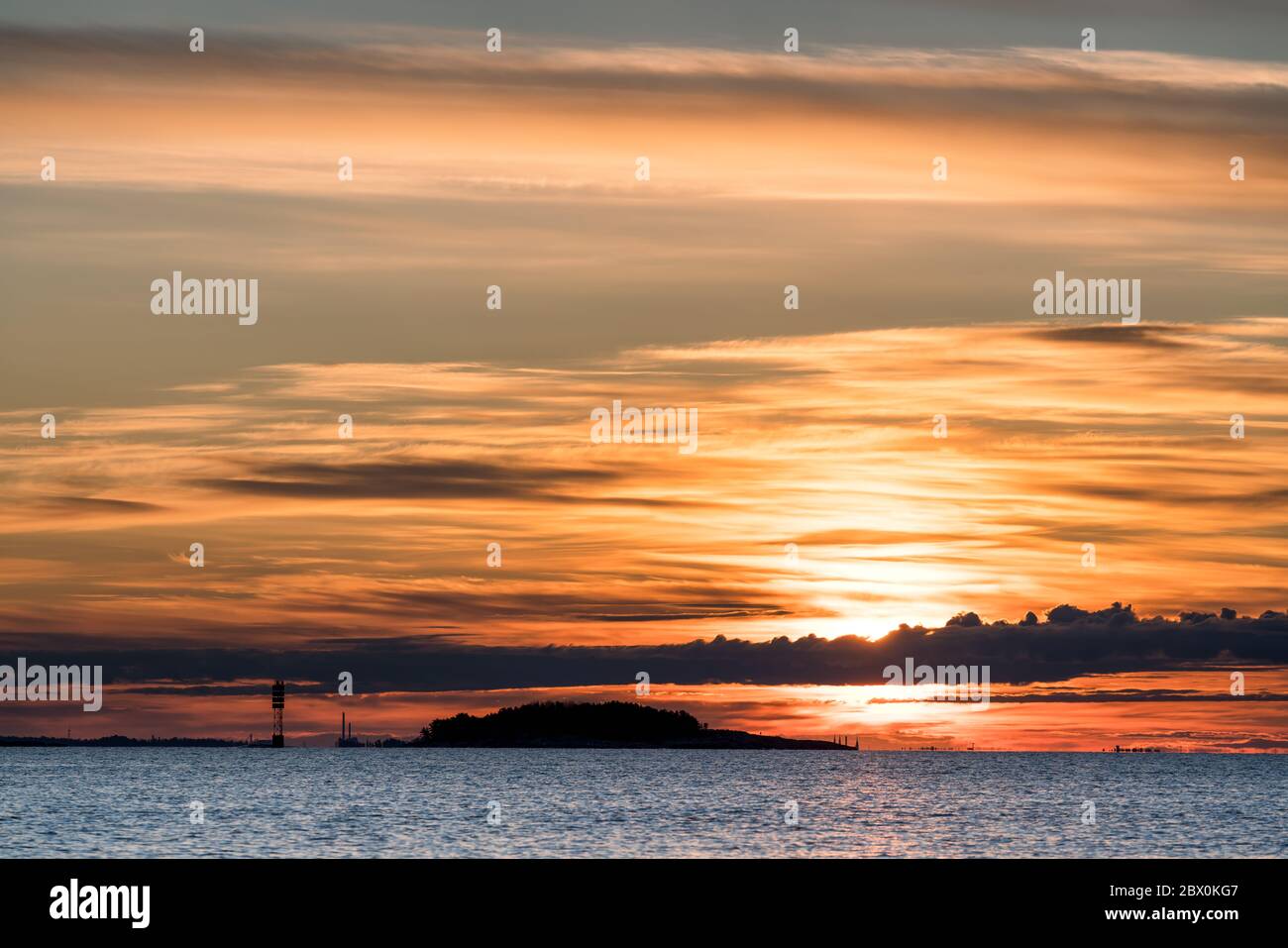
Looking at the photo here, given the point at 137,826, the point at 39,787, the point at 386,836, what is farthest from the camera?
the point at 39,787

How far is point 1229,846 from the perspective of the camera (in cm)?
10481

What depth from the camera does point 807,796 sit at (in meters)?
168

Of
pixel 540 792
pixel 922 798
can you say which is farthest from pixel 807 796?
pixel 540 792
